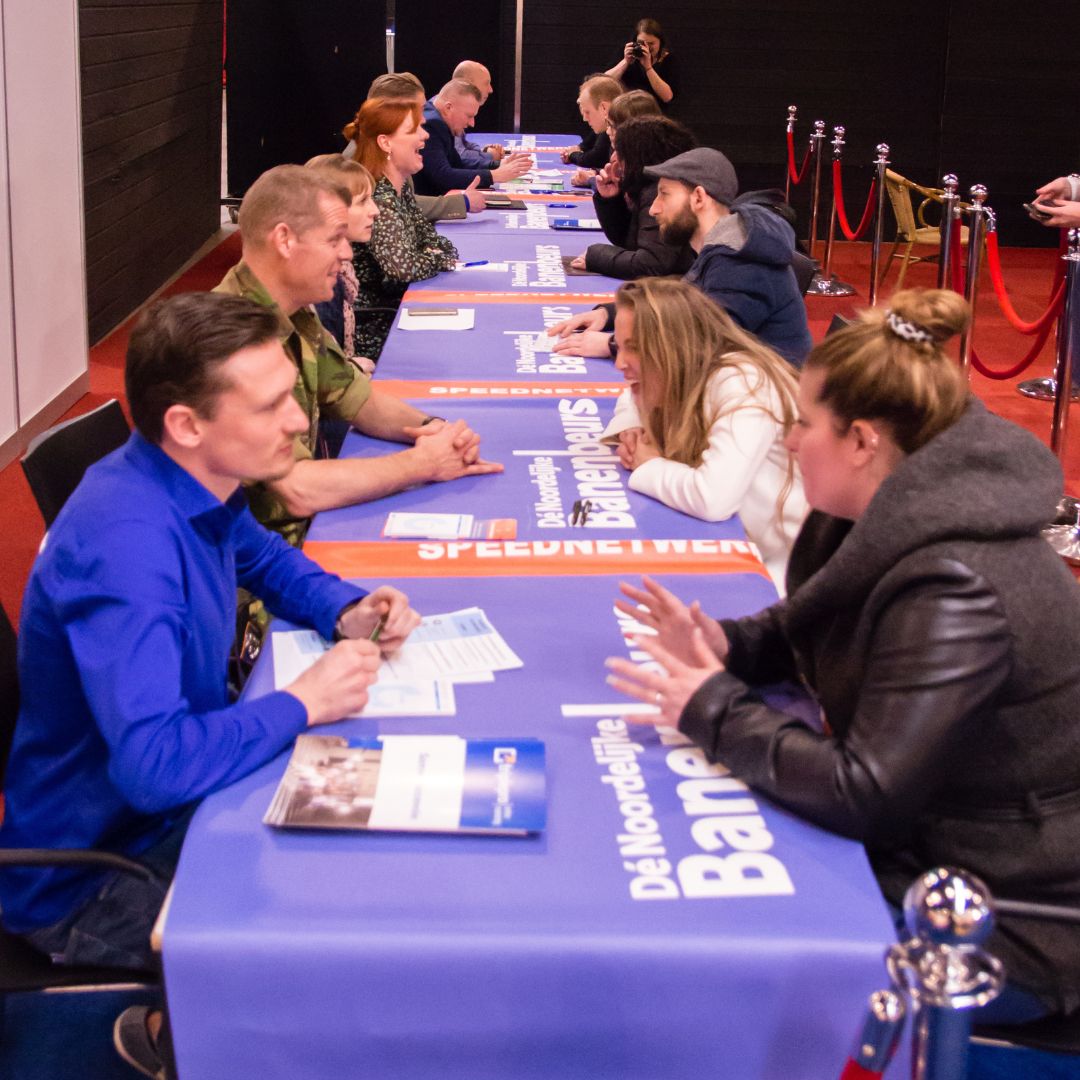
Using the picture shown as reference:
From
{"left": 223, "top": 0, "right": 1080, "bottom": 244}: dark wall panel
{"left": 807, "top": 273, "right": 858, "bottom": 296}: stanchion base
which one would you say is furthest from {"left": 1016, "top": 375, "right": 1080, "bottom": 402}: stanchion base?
{"left": 223, "top": 0, "right": 1080, "bottom": 244}: dark wall panel

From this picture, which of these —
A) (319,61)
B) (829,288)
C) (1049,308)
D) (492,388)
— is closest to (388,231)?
(492,388)

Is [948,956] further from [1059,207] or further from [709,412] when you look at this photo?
[1059,207]

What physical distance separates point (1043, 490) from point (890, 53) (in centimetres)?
932

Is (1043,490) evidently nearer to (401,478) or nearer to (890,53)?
(401,478)

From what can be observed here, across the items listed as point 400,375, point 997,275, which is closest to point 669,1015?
point 400,375

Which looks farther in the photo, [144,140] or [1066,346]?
[144,140]

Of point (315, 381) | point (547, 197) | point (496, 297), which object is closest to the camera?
point (315, 381)

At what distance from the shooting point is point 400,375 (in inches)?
139

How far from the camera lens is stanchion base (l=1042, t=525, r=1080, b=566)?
4.38 m

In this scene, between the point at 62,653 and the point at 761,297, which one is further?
the point at 761,297

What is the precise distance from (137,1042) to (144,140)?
6.47 m

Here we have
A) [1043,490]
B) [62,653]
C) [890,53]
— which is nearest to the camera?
[1043,490]

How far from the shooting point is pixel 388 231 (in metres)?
4.45

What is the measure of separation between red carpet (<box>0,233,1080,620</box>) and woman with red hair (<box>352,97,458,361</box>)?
1.28m
